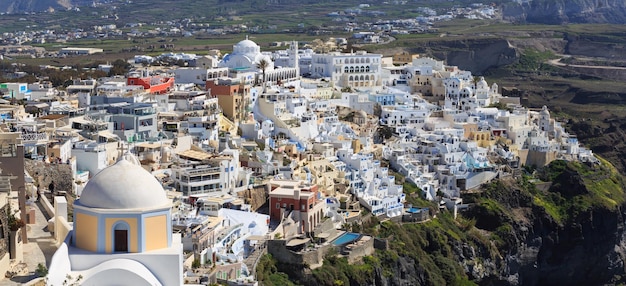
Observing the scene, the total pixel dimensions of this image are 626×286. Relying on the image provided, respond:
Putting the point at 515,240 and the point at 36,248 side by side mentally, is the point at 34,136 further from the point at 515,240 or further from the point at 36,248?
the point at 515,240

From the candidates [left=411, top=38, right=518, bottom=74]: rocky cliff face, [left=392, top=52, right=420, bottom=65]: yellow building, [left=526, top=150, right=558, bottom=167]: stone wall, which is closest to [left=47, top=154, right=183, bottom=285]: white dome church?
[left=526, top=150, right=558, bottom=167]: stone wall

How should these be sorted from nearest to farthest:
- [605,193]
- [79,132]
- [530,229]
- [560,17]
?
[79,132] < [530,229] < [605,193] < [560,17]

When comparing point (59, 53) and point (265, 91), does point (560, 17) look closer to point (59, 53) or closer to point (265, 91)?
point (59, 53)

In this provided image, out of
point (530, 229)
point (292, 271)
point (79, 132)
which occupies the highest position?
point (79, 132)

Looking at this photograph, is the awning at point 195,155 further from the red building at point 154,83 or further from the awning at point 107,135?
the red building at point 154,83

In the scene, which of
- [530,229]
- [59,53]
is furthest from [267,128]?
[59,53]

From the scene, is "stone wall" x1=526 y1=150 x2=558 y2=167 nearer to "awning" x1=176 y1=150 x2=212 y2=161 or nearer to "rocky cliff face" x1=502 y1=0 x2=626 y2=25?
"awning" x1=176 y1=150 x2=212 y2=161
